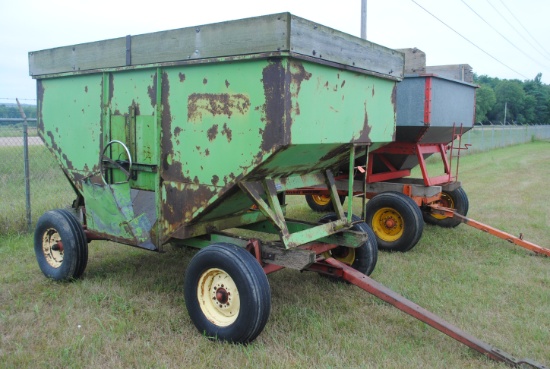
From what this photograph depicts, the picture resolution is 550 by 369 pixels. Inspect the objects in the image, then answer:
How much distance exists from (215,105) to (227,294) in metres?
1.39

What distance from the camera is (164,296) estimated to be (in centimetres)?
434

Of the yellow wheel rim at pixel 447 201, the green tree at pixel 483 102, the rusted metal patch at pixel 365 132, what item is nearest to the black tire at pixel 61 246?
the rusted metal patch at pixel 365 132

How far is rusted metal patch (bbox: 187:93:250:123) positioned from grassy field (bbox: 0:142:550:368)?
1637 millimetres

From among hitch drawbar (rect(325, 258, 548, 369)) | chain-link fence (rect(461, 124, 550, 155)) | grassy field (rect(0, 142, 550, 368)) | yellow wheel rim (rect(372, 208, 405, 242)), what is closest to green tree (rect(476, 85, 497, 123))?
chain-link fence (rect(461, 124, 550, 155))

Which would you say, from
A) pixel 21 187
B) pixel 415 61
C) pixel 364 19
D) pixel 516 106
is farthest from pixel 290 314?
pixel 516 106

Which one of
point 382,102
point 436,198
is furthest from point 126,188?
point 436,198

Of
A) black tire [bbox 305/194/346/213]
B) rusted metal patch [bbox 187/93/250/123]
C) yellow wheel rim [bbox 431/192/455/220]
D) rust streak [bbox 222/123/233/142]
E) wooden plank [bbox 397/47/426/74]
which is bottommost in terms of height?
black tire [bbox 305/194/346/213]

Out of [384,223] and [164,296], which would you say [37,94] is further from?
[384,223]

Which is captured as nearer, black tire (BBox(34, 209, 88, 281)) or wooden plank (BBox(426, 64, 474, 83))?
black tire (BBox(34, 209, 88, 281))

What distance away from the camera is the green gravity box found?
3.30 m

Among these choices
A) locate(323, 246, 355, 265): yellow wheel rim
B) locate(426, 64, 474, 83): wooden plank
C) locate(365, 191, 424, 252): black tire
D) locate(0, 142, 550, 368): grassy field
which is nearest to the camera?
locate(0, 142, 550, 368): grassy field

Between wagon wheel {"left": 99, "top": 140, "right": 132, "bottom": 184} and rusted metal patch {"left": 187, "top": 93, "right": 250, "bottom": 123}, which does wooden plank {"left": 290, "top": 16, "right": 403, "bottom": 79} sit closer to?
rusted metal patch {"left": 187, "top": 93, "right": 250, "bottom": 123}

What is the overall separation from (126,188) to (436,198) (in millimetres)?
4415

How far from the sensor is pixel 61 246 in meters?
4.67
